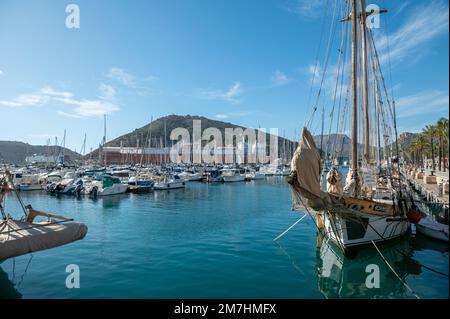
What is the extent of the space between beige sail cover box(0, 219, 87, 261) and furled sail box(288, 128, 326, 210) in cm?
1001

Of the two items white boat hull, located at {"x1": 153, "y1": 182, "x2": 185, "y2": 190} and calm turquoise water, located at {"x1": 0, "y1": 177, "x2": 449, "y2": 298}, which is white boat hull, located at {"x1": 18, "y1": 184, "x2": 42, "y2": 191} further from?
calm turquoise water, located at {"x1": 0, "y1": 177, "x2": 449, "y2": 298}

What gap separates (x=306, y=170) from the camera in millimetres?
13742

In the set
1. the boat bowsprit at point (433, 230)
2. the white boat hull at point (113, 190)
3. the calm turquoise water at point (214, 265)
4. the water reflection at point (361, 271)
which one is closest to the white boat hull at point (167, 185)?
the white boat hull at point (113, 190)

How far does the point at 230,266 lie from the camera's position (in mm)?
15602

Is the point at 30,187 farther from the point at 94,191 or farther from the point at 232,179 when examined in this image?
the point at 232,179

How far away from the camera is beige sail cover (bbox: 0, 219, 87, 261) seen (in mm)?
11742

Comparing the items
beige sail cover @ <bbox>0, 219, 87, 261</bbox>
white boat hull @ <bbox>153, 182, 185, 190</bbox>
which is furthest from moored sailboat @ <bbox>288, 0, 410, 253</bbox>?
white boat hull @ <bbox>153, 182, 185, 190</bbox>

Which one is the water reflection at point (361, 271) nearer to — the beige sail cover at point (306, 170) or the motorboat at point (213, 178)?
the beige sail cover at point (306, 170)

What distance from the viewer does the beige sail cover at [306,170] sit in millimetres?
13617

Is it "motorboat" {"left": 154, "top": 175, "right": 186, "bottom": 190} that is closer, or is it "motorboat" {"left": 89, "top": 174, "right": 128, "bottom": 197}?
"motorboat" {"left": 89, "top": 174, "right": 128, "bottom": 197}

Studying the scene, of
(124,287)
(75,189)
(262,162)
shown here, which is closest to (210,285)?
(124,287)

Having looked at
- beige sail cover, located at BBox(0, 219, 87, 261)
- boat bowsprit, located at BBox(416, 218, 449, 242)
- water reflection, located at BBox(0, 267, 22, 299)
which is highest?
beige sail cover, located at BBox(0, 219, 87, 261)
